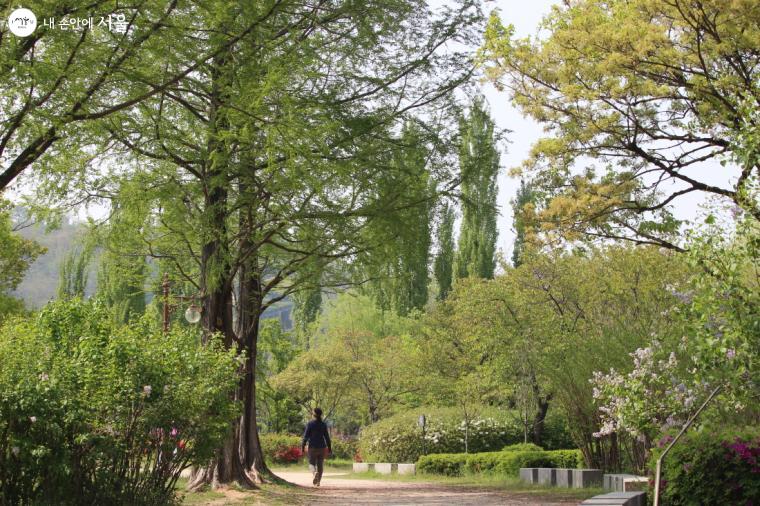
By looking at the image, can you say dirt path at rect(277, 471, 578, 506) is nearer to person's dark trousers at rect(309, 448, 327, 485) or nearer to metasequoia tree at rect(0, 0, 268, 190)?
person's dark trousers at rect(309, 448, 327, 485)

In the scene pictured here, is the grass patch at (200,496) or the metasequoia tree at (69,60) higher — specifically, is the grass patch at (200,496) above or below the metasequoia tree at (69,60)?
below

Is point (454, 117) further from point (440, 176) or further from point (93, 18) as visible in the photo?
point (93, 18)

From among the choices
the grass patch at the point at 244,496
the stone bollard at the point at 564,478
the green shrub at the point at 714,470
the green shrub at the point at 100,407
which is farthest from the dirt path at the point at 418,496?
the green shrub at the point at 100,407

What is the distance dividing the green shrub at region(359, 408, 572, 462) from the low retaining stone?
1604 cm

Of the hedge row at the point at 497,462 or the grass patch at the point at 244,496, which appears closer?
the grass patch at the point at 244,496

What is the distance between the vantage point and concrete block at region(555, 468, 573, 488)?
1552 centimetres

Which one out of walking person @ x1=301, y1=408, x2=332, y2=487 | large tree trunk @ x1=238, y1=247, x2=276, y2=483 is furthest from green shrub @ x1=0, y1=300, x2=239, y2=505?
large tree trunk @ x1=238, y1=247, x2=276, y2=483

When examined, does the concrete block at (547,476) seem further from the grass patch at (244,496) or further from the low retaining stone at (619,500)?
the low retaining stone at (619,500)

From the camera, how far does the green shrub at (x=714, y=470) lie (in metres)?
8.13

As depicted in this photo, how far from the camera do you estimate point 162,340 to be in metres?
8.27

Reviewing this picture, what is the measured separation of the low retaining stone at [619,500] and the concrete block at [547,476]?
7478 millimetres

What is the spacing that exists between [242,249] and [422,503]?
4.76 metres

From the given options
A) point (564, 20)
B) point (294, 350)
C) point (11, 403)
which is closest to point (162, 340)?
point (11, 403)

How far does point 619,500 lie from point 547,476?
30.1 feet
